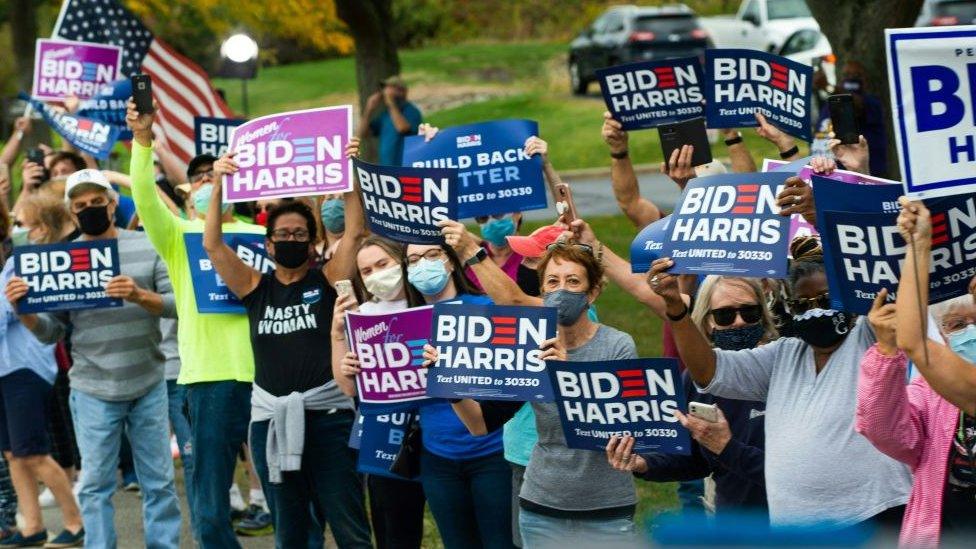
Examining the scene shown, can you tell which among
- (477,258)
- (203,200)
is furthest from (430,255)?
(203,200)

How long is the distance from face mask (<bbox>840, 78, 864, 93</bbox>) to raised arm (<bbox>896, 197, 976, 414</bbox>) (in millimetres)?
7591

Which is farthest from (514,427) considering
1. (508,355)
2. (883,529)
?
(883,529)

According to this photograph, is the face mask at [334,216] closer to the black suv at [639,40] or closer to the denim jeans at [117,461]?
the denim jeans at [117,461]

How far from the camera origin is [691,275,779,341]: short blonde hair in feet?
20.2

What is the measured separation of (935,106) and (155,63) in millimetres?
9593

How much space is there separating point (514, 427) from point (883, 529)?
1971mm

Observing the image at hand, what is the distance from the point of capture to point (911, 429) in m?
5.04

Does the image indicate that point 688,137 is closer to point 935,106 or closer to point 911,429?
point 935,106

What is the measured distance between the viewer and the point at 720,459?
18.8 ft

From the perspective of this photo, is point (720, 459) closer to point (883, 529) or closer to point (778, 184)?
point (883, 529)

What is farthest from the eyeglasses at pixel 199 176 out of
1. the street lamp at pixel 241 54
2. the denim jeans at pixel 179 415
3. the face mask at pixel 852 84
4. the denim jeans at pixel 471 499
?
the street lamp at pixel 241 54

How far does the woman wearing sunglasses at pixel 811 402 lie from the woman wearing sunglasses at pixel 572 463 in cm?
73

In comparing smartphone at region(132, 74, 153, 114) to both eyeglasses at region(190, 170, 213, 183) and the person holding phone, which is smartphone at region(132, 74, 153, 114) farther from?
eyeglasses at region(190, 170, 213, 183)

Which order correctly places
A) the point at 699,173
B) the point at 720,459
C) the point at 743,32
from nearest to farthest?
the point at 720,459 → the point at 699,173 → the point at 743,32
